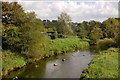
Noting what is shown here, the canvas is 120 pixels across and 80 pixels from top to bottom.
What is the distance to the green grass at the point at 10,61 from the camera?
30.5 meters

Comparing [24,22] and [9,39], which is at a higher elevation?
[24,22]

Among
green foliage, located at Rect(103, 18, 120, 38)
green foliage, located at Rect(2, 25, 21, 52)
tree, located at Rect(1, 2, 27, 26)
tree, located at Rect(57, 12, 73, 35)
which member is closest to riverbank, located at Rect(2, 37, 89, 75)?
green foliage, located at Rect(2, 25, 21, 52)

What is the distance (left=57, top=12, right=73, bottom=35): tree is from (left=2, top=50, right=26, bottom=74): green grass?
51.8 metres

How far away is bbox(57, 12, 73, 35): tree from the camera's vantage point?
285 ft

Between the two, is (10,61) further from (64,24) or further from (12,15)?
(64,24)

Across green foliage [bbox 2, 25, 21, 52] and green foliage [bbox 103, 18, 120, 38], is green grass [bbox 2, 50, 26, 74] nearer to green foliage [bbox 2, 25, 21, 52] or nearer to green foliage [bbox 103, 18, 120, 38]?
green foliage [bbox 2, 25, 21, 52]

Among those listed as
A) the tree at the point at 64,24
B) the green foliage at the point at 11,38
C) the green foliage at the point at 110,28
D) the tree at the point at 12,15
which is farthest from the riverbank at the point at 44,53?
the tree at the point at 64,24

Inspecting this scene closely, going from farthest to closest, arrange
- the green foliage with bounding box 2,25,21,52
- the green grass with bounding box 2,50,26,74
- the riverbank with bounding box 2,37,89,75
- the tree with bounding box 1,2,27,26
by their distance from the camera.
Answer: the tree with bounding box 1,2,27,26
the green foliage with bounding box 2,25,21,52
the riverbank with bounding box 2,37,89,75
the green grass with bounding box 2,50,26,74

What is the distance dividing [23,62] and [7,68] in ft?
16.6

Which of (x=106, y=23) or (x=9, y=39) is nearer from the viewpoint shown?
(x=9, y=39)

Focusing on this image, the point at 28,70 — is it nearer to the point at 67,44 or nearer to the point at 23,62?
the point at 23,62

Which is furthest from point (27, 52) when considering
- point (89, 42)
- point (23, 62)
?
point (89, 42)

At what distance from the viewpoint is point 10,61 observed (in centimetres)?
3200

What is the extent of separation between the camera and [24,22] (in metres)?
38.2
